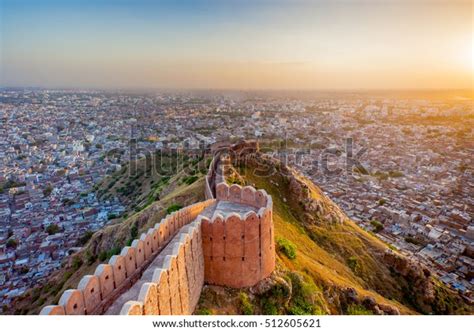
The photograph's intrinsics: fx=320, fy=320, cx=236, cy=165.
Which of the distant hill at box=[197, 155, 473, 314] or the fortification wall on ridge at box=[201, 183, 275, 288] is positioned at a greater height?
the fortification wall on ridge at box=[201, 183, 275, 288]

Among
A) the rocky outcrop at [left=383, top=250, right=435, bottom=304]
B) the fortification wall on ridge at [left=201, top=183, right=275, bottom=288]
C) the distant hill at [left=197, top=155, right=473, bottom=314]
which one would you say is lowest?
the rocky outcrop at [left=383, top=250, right=435, bottom=304]

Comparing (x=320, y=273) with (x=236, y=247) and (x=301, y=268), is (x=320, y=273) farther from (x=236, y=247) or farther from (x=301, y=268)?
(x=236, y=247)

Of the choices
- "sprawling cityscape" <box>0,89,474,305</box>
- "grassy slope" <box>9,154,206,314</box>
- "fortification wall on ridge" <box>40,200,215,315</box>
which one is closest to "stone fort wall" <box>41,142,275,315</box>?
"fortification wall on ridge" <box>40,200,215,315</box>

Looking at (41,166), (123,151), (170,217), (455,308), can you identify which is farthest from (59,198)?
(455,308)

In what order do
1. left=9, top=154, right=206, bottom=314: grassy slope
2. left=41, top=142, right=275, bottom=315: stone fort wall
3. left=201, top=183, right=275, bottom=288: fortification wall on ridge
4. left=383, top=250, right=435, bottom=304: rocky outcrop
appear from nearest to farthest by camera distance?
left=41, top=142, right=275, bottom=315: stone fort wall
left=201, top=183, right=275, bottom=288: fortification wall on ridge
left=9, top=154, right=206, bottom=314: grassy slope
left=383, top=250, right=435, bottom=304: rocky outcrop

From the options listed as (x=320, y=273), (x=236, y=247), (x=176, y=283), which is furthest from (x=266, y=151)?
(x=176, y=283)

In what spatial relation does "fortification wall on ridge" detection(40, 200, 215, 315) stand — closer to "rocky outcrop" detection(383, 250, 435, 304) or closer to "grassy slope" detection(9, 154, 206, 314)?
"grassy slope" detection(9, 154, 206, 314)

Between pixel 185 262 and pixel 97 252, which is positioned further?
pixel 97 252
